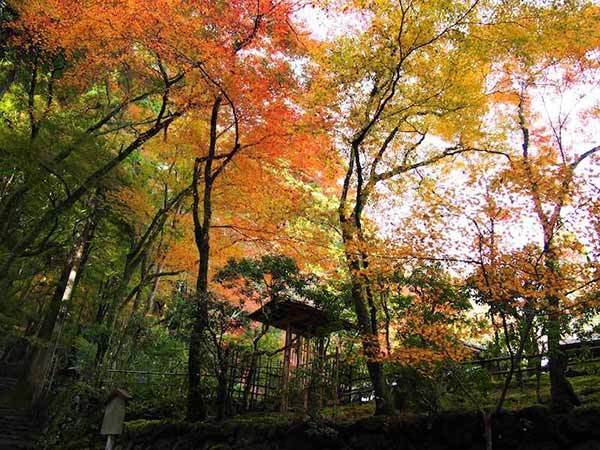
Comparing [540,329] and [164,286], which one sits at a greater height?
[164,286]

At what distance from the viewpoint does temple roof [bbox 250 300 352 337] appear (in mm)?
9117

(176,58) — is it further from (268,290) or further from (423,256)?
(423,256)

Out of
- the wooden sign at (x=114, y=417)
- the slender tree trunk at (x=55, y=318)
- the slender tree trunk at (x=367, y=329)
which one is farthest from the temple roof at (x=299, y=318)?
the slender tree trunk at (x=55, y=318)

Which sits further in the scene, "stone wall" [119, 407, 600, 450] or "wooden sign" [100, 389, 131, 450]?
"wooden sign" [100, 389, 131, 450]

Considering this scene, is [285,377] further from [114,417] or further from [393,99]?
[393,99]

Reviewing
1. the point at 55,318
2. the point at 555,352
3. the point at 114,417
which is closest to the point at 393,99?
the point at 555,352

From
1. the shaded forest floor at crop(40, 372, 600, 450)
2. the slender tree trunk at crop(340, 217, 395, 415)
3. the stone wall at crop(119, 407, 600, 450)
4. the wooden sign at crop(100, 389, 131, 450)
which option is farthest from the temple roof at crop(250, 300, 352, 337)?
the wooden sign at crop(100, 389, 131, 450)

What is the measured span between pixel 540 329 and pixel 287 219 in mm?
6126

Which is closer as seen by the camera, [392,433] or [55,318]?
[392,433]

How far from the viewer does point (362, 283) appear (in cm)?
796

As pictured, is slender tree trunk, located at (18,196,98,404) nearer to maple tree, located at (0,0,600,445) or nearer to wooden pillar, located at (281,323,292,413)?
maple tree, located at (0,0,600,445)

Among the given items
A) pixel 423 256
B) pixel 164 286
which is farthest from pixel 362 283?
pixel 164 286

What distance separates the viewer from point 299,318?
9.95m

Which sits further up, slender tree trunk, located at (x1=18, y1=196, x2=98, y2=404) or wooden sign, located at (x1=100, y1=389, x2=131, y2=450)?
slender tree trunk, located at (x1=18, y1=196, x2=98, y2=404)
